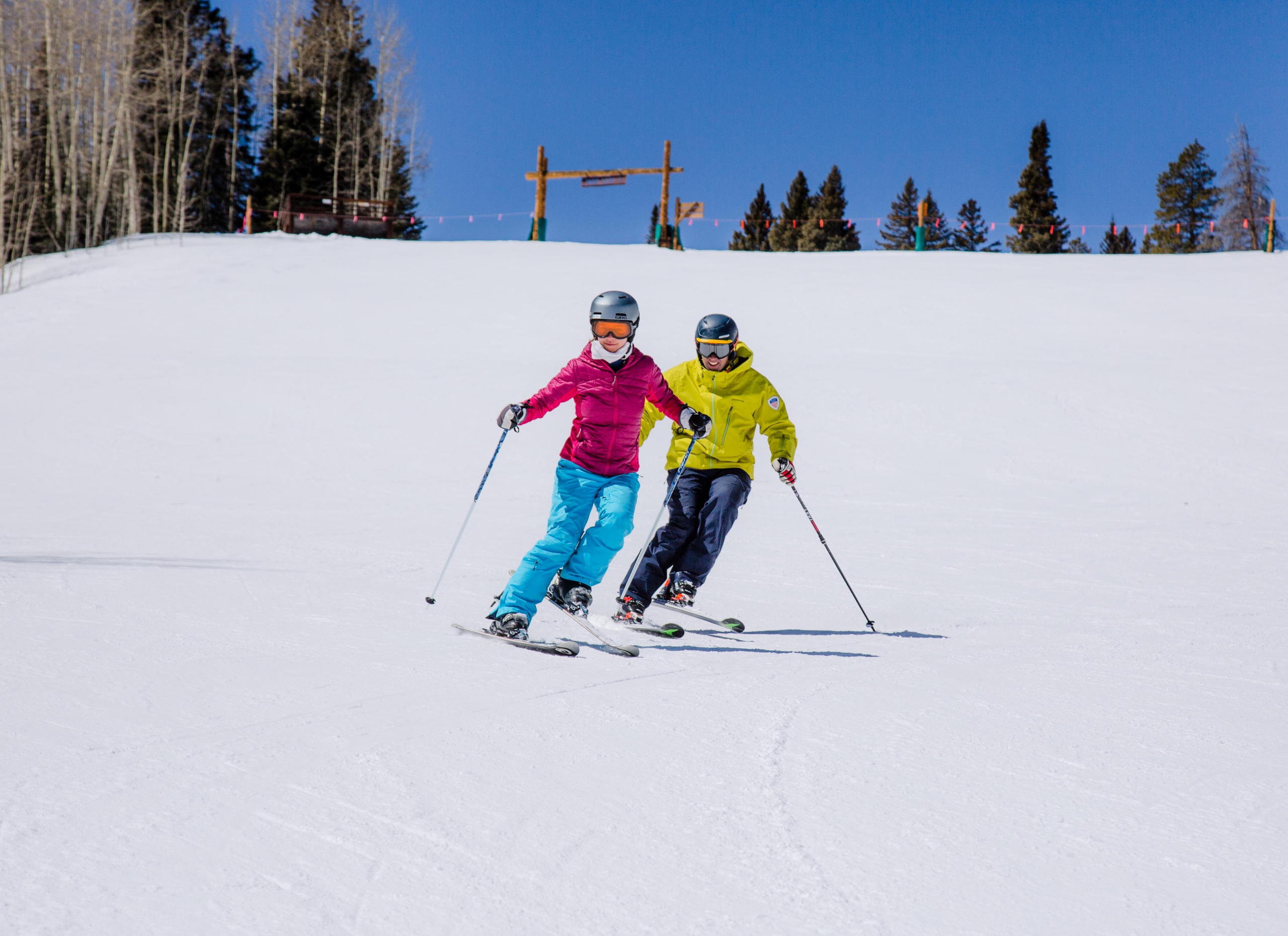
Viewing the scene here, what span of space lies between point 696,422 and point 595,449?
1.65 ft

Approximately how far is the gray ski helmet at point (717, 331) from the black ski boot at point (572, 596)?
4.62 feet

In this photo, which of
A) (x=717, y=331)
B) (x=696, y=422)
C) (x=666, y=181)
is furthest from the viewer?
(x=666, y=181)

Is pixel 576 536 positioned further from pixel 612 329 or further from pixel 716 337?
pixel 716 337

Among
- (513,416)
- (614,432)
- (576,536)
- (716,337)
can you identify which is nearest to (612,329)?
(614,432)

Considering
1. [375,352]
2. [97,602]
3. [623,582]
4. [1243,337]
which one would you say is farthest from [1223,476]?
[375,352]

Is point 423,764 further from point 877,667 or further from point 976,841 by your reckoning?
point 877,667

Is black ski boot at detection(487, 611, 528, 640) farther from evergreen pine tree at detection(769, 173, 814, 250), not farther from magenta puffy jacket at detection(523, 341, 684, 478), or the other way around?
evergreen pine tree at detection(769, 173, 814, 250)

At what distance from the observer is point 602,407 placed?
14.3 ft

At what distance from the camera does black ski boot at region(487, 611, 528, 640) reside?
4.07 meters

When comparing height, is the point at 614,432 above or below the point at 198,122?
below

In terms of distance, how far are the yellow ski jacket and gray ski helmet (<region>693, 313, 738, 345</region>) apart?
151mm

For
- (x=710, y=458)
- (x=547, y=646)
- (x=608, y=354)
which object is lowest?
(x=547, y=646)

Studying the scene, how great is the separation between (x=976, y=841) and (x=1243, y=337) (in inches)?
562

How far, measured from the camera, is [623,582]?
4934 millimetres
